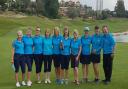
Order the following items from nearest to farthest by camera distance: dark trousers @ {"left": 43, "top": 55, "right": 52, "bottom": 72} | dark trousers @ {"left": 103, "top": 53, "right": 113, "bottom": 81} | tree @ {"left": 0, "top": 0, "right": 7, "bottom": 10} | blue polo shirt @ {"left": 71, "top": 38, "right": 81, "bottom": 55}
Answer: dark trousers @ {"left": 103, "top": 53, "right": 113, "bottom": 81} → blue polo shirt @ {"left": 71, "top": 38, "right": 81, "bottom": 55} → dark trousers @ {"left": 43, "top": 55, "right": 52, "bottom": 72} → tree @ {"left": 0, "top": 0, "right": 7, "bottom": 10}

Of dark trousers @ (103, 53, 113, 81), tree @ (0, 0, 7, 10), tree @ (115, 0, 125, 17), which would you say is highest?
dark trousers @ (103, 53, 113, 81)

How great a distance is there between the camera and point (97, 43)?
52.3ft

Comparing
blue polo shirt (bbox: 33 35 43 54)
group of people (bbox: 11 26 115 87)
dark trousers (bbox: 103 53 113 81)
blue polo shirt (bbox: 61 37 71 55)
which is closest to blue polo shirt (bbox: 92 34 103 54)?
group of people (bbox: 11 26 115 87)

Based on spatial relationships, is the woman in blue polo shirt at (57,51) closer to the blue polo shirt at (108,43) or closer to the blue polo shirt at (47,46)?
the blue polo shirt at (47,46)

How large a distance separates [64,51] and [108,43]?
1.69 meters

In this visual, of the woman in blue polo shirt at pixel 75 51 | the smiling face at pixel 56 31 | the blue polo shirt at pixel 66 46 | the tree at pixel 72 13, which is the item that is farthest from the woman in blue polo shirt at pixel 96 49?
the tree at pixel 72 13

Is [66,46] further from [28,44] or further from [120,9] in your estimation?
[120,9]

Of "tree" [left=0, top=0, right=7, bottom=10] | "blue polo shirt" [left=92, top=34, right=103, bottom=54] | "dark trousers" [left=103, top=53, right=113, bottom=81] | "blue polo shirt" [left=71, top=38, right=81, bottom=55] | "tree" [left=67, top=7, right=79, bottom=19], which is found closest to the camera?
"dark trousers" [left=103, top=53, right=113, bottom=81]

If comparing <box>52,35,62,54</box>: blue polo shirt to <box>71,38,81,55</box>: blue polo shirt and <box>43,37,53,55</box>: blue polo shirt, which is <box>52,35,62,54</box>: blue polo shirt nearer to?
<box>43,37,53,55</box>: blue polo shirt

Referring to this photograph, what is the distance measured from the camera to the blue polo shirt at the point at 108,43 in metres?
15.6

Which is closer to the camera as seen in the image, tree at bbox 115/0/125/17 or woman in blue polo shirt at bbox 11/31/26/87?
woman in blue polo shirt at bbox 11/31/26/87

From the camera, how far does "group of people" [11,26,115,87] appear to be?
51.3 ft

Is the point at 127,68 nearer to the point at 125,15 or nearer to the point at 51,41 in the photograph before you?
the point at 51,41

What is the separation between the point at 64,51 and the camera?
624 inches
